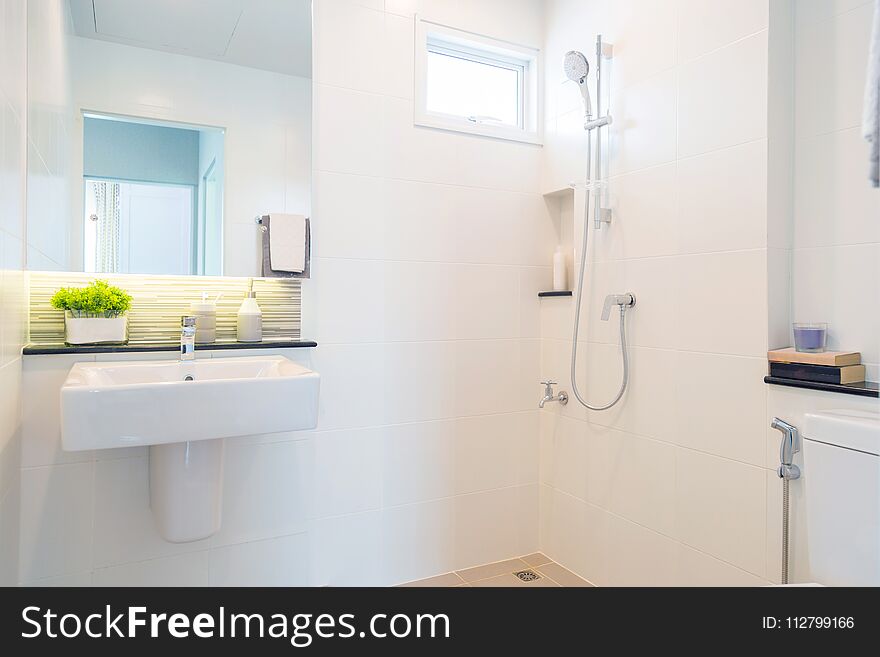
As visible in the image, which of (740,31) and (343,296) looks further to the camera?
(343,296)

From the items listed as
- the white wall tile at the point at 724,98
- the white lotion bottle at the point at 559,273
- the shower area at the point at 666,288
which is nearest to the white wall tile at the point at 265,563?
the shower area at the point at 666,288

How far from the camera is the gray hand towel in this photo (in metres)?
0.84

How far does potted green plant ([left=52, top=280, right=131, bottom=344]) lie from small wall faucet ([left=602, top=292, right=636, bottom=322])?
1.65m

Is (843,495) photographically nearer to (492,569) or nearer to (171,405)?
(492,569)

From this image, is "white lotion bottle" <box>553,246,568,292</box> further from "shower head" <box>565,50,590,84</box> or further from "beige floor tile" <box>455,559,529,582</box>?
"beige floor tile" <box>455,559,529,582</box>

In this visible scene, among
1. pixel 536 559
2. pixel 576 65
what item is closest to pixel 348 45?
pixel 576 65

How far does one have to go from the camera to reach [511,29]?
2441 millimetres

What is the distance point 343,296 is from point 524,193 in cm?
94

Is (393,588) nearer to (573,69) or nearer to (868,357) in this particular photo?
(868,357)

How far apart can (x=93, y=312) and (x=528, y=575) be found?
1862 mm

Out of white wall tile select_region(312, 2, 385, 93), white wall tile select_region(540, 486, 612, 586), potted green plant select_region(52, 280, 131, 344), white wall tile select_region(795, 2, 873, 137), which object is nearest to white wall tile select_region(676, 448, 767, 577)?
white wall tile select_region(540, 486, 612, 586)

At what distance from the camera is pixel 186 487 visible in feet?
5.52

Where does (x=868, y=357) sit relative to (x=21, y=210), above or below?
below

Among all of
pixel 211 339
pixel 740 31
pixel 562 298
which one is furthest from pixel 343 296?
pixel 740 31
